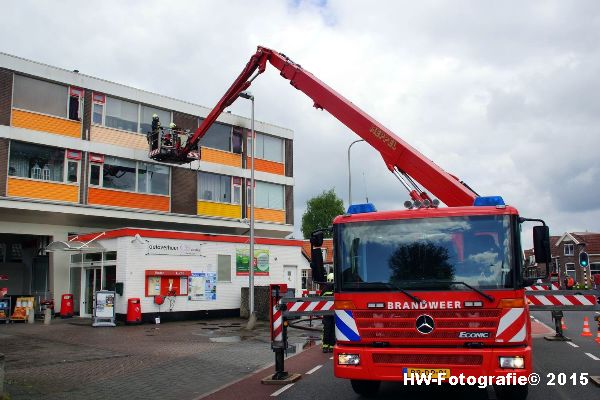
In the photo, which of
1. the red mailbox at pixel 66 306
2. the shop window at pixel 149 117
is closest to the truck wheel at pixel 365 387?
the red mailbox at pixel 66 306

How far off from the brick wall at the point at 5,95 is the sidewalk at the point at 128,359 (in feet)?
28.4

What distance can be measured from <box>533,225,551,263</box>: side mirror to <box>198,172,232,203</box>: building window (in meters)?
24.9

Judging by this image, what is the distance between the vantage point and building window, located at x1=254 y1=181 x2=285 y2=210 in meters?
33.8

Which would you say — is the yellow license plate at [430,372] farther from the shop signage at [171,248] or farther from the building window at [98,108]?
the building window at [98,108]

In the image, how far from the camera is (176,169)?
29.8 m

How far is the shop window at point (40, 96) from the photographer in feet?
78.6

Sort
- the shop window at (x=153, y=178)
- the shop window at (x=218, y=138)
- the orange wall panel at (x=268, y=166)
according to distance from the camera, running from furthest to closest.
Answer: the orange wall panel at (x=268, y=166)
the shop window at (x=218, y=138)
the shop window at (x=153, y=178)

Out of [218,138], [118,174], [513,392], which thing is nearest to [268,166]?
[218,138]

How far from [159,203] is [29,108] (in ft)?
25.0

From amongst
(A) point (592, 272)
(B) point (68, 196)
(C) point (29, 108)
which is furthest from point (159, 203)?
(A) point (592, 272)

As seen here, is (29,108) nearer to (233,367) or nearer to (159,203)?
(159,203)

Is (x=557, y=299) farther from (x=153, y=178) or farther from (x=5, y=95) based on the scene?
(x=153, y=178)

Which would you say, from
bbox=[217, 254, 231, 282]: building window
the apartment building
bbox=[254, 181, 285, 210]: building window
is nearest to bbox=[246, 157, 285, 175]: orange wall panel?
the apartment building

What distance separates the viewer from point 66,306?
24.1 metres
